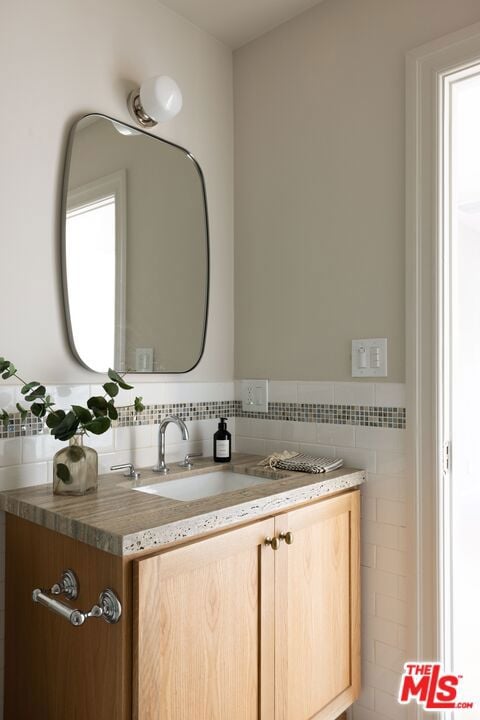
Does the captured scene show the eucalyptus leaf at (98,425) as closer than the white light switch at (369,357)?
Yes

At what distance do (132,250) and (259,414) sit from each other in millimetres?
802

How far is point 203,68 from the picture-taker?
2.13 metres

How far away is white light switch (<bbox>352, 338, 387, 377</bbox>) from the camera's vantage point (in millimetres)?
1771

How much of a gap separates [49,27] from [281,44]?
911mm

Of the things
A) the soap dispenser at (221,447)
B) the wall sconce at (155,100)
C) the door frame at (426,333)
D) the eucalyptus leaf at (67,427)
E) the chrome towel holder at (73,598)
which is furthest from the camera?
the soap dispenser at (221,447)

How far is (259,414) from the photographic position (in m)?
2.13

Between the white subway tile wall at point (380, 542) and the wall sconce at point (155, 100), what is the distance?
1103 millimetres

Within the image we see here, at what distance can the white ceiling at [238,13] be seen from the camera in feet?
6.48

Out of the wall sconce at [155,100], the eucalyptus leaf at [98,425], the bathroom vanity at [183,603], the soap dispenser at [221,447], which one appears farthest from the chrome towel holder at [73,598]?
the wall sconce at [155,100]

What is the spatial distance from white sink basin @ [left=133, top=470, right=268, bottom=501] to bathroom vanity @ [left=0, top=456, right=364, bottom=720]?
0.04m

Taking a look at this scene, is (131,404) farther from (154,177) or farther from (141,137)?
(141,137)

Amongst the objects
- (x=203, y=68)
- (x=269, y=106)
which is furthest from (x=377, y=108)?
(x=203, y=68)

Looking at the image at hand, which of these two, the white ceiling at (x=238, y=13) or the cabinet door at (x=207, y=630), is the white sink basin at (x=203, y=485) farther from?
the white ceiling at (x=238, y=13)

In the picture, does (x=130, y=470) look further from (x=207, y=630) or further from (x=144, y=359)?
(x=207, y=630)
